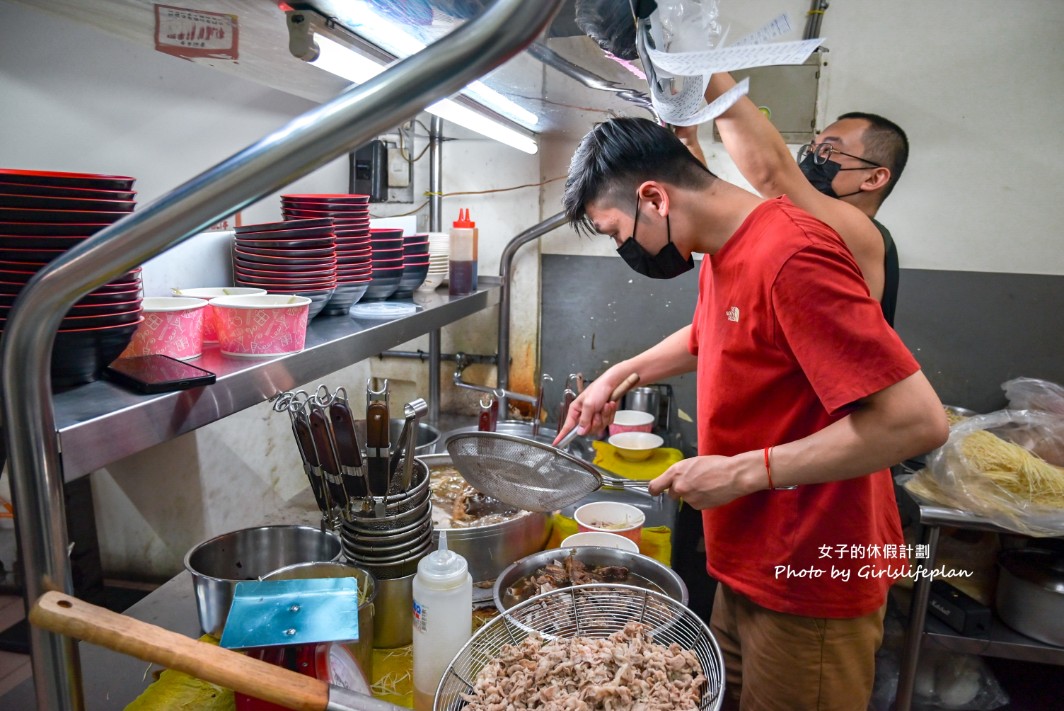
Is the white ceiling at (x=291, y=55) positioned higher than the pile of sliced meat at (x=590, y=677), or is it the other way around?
the white ceiling at (x=291, y=55)

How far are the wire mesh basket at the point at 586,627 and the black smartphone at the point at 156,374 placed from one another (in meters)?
0.66

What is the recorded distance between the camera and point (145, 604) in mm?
1654

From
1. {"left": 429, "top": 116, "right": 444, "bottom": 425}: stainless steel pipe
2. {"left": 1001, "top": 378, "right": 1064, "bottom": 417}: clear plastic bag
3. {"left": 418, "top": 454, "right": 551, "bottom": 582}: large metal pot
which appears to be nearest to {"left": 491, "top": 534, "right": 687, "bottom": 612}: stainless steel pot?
{"left": 418, "top": 454, "right": 551, "bottom": 582}: large metal pot

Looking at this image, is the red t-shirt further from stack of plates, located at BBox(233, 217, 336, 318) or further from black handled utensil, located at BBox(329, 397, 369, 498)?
stack of plates, located at BBox(233, 217, 336, 318)

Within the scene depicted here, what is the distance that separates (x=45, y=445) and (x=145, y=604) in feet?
3.62

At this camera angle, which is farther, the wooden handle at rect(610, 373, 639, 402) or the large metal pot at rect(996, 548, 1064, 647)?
the large metal pot at rect(996, 548, 1064, 647)

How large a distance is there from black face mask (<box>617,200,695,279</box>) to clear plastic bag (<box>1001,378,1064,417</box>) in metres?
2.15

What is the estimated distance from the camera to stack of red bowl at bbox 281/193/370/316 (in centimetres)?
184

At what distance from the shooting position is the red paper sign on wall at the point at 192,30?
4.09 feet

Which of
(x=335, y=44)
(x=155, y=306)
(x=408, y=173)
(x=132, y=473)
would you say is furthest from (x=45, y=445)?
(x=408, y=173)

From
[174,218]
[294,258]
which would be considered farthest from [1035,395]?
[174,218]

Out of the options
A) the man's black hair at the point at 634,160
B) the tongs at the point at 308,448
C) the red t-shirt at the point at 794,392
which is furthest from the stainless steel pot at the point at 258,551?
the man's black hair at the point at 634,160

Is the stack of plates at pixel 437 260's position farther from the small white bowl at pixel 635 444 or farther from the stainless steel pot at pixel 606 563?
the stainless steel pot at pixel 606 563

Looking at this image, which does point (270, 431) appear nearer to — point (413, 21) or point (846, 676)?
point (413, 21)
